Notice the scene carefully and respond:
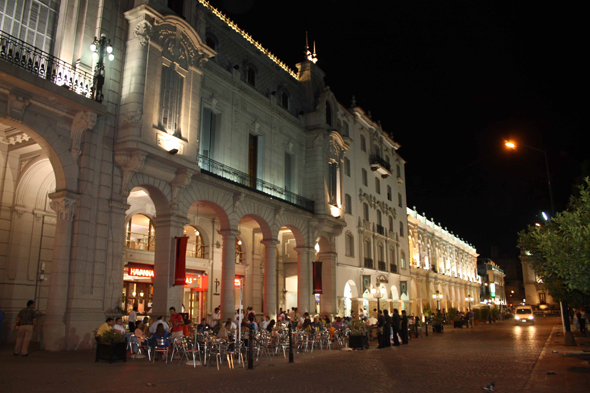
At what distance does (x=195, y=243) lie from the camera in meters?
27.5

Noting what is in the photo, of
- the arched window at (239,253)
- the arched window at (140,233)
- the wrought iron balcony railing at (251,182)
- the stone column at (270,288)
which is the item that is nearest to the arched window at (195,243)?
the arched window at (140,233)

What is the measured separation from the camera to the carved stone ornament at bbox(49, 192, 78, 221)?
645 inches

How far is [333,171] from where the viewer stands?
33156mm

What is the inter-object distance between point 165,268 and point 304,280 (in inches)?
448

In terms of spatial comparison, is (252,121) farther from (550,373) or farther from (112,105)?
(550,373)

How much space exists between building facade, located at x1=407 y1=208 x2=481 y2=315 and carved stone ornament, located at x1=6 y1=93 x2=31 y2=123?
1549 inches

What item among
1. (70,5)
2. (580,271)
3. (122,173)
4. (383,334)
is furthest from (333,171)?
(580,271)

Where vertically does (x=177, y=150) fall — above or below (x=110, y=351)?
above

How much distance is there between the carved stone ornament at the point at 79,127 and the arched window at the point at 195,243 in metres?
10.9

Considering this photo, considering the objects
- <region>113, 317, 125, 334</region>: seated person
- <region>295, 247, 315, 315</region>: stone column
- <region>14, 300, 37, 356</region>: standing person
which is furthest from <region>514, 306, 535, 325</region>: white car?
<region>14, 300, 37, 356</region>: standing person

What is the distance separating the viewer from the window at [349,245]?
124ft

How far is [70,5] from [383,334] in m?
18.8

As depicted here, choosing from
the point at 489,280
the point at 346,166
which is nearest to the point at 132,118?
the point at 346,166

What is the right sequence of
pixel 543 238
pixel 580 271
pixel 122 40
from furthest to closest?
pixel 122 40
pixel 543 238
pixel 580 271
